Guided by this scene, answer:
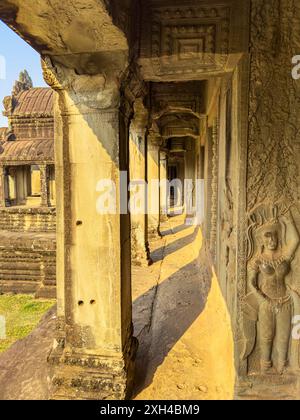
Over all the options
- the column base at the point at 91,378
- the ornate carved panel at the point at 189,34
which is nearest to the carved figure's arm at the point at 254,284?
the column base at the point at 91,378

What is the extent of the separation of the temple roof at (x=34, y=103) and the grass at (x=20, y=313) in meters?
7.53

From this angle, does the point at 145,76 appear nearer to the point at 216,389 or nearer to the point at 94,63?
the point at 94,63

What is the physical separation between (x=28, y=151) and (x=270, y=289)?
11427mm

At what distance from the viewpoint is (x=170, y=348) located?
3344 mm

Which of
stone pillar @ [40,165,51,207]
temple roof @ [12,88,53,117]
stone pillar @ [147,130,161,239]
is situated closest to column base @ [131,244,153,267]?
stone pillar @ [147,130,161,239]

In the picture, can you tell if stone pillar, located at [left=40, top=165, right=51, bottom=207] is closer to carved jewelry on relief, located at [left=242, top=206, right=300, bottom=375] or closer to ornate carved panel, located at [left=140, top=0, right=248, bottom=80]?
ornate carved panel, located at [left=140, top=0, right=248, bottom=80]

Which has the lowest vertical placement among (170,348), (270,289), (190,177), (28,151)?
(170,348)

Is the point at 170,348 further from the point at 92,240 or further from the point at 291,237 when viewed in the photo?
the point at 291,237

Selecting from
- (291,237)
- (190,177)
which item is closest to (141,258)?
(291,237)

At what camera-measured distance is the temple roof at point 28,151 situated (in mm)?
11273

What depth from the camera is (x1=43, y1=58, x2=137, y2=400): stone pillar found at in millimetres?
2500

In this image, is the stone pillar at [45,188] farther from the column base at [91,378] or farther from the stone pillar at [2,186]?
the column base at [91,378]
